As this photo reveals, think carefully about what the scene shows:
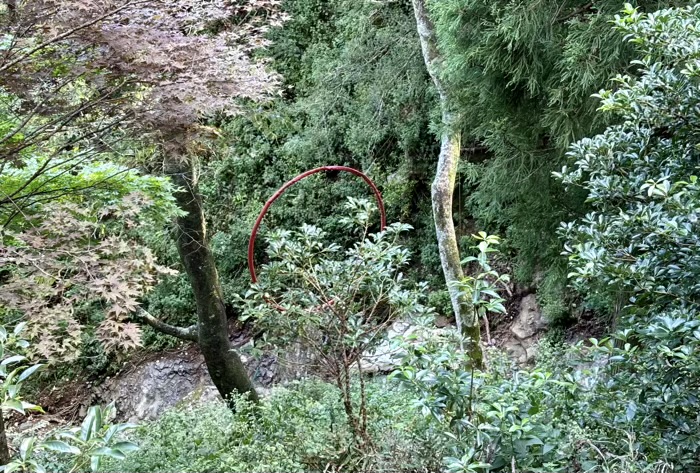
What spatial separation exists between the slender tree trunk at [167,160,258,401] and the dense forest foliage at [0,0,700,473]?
0.06 ft

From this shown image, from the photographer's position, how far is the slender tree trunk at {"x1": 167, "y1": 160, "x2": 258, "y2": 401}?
432cm

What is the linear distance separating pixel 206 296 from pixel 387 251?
2501 millimetres

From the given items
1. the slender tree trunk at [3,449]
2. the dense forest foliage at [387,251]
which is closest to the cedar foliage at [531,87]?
the dense forest foliage at [387,251]

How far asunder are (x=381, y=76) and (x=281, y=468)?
15.8 ft

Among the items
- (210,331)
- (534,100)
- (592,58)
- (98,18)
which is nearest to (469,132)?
(534,100)

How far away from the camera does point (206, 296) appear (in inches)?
174

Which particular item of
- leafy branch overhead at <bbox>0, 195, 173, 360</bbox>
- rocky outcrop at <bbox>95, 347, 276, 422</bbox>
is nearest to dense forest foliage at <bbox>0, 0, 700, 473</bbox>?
leafy branch overhead at <bbox>0, 195, 173, 360</bbox>

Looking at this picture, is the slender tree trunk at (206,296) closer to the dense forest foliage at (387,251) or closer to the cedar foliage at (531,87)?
the dense forest foliage at (387,251)

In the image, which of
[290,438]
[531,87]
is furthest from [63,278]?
[531,87]

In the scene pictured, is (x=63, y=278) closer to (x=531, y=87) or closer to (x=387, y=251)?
(x=387, y=251)

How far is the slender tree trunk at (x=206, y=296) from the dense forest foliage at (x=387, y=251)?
0.7 inches

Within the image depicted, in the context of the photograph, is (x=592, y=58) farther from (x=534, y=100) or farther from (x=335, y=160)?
(x=335, y=160)

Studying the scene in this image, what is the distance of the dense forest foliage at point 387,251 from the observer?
5.02 ft

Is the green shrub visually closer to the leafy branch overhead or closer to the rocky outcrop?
the leafy branch overhead
